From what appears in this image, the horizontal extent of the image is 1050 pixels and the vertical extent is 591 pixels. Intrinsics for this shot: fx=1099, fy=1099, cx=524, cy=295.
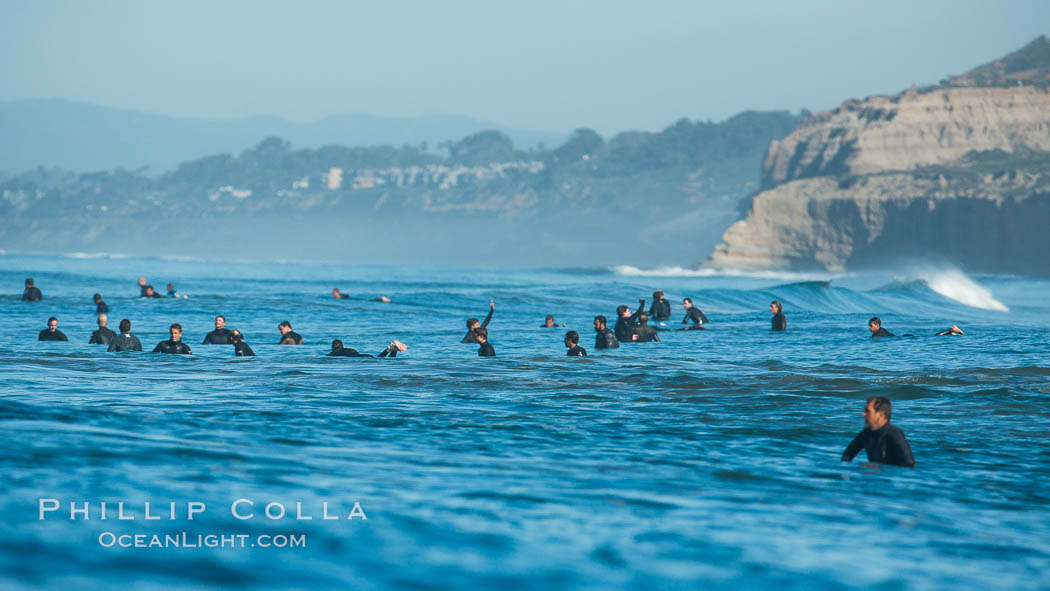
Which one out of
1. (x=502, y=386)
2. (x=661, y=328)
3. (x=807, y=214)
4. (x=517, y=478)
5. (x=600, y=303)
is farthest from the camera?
(x=807, y=214)

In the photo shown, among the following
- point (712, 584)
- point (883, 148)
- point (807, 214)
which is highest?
point (883, 148)

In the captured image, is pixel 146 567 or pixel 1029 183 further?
pixel 1029 183

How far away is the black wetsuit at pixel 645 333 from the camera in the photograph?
81.1 feet

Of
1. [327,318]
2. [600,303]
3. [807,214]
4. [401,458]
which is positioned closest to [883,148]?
[807,214]

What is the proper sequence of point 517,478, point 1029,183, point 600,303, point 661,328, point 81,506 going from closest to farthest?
point 81,506 → point 517,478 → point 661,328 → point 600,303 → point 1029,183

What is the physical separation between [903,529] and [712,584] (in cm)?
217

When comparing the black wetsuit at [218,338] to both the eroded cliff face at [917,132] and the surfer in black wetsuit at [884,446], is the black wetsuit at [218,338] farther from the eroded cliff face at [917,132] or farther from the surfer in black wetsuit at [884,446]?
the eroded cliff face at [917,132]

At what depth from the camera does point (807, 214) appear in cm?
10169

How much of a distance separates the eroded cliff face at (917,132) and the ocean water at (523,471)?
90746mm

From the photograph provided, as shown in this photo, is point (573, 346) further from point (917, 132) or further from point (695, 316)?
point (917, 132)

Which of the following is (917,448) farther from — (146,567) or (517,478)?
(146,567)

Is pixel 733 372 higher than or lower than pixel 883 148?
lower

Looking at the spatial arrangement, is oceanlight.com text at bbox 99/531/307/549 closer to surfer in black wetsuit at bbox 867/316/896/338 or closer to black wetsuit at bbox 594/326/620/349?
black wetsuit at bbox 594/326/620/349

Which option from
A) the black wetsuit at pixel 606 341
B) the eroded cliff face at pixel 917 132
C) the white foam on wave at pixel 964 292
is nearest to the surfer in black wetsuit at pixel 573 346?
the black wetsuit at pixel 606 341
